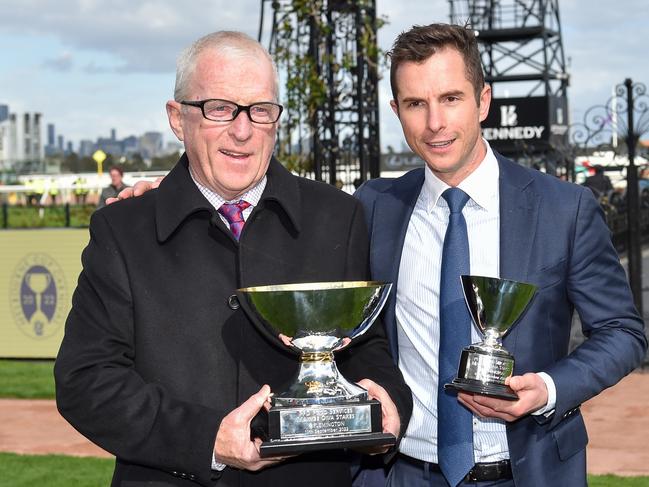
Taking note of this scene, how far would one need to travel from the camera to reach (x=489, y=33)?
96.9ft

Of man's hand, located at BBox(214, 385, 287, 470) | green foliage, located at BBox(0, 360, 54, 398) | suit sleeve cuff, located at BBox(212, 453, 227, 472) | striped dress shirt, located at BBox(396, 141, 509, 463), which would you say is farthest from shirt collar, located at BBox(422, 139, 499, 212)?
green foliage, located at BBox(0, 360, 54, 398)

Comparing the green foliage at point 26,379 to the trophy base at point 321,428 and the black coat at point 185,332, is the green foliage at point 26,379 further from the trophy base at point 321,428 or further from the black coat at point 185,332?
the trophy base at point 321,428

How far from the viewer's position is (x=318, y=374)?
2752mm

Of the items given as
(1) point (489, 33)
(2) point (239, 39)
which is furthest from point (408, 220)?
(1) point (489, 33)

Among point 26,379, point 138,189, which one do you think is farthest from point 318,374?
point 26,379

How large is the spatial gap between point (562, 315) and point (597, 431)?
6097mm

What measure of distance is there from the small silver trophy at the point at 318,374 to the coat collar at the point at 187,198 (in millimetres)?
287

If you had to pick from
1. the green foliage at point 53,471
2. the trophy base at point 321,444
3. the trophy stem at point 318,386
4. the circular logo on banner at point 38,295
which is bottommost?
the green foliage at point 53,471

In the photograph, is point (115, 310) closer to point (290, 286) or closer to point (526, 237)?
point (290, 286)

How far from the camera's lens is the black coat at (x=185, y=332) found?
2756mm

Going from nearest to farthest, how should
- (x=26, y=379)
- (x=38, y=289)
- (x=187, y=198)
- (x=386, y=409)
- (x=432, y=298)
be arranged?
(x=386, y=409) < (x=187, y=198) < (x=432, y=298) < (x=26, y=379) < (x=38, y=289)

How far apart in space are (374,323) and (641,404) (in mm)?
7264

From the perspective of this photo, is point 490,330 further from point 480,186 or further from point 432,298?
point 480,186

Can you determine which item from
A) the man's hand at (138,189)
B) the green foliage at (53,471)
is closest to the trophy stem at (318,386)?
the man's hand at (138,189)
